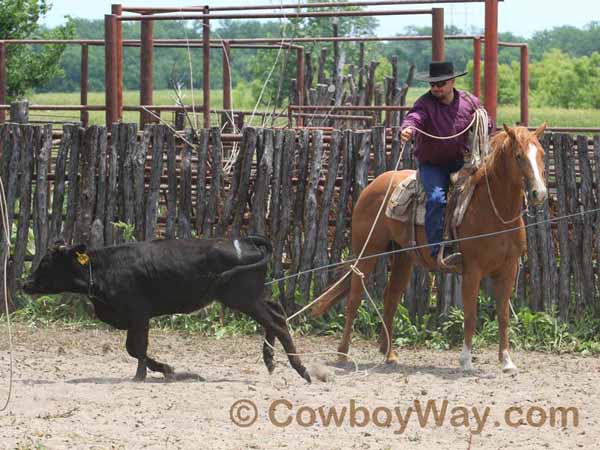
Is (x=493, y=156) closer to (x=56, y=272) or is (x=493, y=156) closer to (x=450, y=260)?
(x=450, y=260)

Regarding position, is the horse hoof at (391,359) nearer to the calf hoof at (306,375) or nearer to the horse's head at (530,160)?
the calf hoof at (306,375)

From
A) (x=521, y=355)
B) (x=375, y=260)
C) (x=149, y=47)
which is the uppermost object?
(x=149, y=47)

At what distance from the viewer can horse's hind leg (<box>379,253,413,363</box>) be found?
31.6 feet

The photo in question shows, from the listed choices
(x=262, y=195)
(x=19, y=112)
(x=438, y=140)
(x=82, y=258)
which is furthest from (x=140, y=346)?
(x=19, y=112)

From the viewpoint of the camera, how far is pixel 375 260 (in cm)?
972

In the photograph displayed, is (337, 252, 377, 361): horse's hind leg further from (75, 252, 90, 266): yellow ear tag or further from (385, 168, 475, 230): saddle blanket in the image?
(75, 252, 90, 266): yellow ear tag

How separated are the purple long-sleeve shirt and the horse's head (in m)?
0.53

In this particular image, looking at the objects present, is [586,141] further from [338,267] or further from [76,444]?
[76,444]

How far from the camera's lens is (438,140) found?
9047 mm

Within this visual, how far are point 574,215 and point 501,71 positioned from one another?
49.2 meters

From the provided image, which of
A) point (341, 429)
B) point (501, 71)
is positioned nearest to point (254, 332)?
point (341, 429)

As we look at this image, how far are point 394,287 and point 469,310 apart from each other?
0.80 metres

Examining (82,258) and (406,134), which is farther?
(406,134)

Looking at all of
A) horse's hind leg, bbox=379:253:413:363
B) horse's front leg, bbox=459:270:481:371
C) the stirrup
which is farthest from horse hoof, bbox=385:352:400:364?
the stirrup
